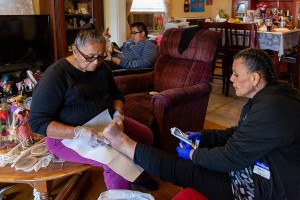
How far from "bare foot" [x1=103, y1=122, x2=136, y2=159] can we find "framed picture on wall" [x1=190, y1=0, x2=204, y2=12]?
4.85m

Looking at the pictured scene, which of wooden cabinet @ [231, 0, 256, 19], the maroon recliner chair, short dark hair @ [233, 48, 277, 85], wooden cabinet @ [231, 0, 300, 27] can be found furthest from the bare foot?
wooden cabinet @ [231, 0, 256, 19]

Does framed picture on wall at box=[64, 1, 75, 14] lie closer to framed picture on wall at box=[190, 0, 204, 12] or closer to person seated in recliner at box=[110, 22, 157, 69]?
person seated in recliner at box=[110, 22, 157, 69]

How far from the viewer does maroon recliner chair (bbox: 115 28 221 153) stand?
2244 mm

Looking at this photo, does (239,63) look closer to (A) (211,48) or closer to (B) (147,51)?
(A) (211,48)

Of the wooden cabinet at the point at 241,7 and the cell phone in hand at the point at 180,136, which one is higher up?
the wooden cabinet at the point at 241,7

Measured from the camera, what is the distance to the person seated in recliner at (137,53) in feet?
9.88

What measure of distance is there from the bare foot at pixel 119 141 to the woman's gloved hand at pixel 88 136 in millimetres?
44

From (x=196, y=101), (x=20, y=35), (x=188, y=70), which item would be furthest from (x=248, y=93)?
(x=20, y=35)

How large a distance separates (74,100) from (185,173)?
0.68 m

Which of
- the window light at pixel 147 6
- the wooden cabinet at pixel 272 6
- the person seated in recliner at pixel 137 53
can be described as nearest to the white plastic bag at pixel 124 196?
the person seated in recliner at pixel 137 53

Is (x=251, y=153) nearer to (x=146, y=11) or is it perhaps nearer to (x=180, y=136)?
(x=180, y=136)

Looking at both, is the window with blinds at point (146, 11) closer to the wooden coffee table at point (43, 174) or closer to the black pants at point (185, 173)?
the wooden coffee table at point (43, 174)

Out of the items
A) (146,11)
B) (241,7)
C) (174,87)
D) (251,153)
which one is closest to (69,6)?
(146,11)

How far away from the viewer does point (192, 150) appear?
142 cm
